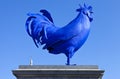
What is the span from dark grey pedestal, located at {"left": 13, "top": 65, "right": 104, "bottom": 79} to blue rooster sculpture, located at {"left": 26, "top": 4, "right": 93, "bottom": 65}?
77 cm

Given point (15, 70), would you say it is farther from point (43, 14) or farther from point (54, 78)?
point (43, 14)

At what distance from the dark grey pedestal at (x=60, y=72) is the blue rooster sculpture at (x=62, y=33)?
2.54ft

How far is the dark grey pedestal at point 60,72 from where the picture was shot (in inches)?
894

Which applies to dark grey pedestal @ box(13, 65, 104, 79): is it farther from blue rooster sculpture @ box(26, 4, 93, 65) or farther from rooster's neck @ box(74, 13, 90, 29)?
rooster's neck @ box(74, 13, 90, 29)

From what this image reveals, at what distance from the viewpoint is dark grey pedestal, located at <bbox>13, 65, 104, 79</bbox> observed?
22.7m

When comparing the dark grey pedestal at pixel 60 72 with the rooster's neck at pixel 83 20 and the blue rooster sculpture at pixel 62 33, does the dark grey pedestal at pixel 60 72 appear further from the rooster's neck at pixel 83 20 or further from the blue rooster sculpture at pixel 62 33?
the rooster's neck at pixel 83 20

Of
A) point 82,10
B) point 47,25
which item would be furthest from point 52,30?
point 82,10

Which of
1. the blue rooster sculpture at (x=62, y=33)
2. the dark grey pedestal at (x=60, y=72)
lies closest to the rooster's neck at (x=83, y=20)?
the blue rooster sculpture at (x=62, y=33)

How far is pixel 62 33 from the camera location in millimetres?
23844

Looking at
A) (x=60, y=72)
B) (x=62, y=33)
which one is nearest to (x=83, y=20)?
Answer: (x=62, y=33)

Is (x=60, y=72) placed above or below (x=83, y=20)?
below

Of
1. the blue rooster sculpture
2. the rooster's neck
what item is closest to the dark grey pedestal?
the blue rooster sculpture

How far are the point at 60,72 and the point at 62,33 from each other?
8.50 feet

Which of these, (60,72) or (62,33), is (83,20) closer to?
(62,33)
